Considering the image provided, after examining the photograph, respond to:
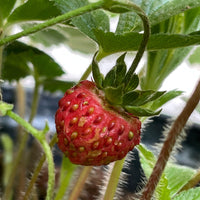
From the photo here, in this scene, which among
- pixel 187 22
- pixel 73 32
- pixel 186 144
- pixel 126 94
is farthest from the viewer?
pixel 186 144

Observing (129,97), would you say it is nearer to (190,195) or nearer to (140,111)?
(140,111)

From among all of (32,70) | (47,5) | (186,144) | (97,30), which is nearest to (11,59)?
(32,70)

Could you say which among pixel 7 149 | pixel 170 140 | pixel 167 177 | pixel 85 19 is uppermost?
pixel 85 19

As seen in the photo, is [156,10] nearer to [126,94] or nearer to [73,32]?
[126,94]

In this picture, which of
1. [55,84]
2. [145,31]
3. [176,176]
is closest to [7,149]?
[55,84]

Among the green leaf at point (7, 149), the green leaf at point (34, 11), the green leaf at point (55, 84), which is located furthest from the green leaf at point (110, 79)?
the green leaf at point (7, 149)

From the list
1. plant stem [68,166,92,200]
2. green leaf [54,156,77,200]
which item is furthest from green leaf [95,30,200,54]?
plant stem [68,166,92,200]

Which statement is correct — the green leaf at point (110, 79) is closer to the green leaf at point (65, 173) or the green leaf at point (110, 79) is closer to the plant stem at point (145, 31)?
the plant stem at point (145, 31)
